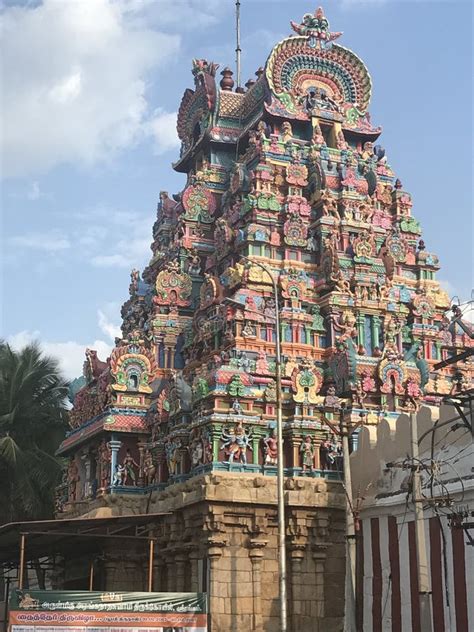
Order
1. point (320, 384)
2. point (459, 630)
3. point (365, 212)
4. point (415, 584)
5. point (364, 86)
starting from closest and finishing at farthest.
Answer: point (459, 630) < point (415, 584) < point (320, 384) < point (365, 212) < point (364, 86)

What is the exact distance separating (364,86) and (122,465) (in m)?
20.5

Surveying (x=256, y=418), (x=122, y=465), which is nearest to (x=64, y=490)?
(x=122, y=465)

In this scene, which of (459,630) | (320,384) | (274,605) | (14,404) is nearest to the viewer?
(459,630)

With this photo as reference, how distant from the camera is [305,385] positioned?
107 ft

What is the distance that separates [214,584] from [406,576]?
20.7ft

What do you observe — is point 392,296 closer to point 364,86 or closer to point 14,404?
point 364,86

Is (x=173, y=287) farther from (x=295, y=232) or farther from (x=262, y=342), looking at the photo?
(x=262, y=342)

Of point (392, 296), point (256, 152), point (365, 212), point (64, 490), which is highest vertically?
point (256, 152)

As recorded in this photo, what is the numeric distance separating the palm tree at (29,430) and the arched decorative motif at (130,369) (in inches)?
406

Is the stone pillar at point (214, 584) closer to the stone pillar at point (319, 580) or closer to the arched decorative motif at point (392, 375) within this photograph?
the stone pillar at point (319, 580)

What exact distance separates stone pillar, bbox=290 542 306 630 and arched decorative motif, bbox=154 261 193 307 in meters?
13.7

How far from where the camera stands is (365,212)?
129ft

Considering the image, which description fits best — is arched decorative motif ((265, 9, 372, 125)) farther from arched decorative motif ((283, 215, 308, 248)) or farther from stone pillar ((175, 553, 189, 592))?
stone pillar ((175, 553, 189, 592))

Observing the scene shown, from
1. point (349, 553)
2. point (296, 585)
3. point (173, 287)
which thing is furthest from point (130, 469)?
point (349, 553)
